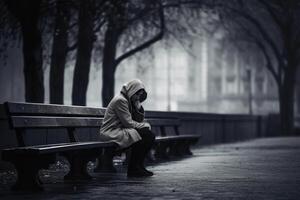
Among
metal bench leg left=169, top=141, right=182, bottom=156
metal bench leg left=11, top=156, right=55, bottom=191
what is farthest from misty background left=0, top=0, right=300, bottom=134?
metal bench leg left=11, top=156, right=55, bottom=191

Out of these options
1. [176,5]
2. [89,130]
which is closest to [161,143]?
[89,130]

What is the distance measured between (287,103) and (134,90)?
29.4m

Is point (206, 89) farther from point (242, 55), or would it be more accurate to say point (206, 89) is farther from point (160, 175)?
point (160, 175)

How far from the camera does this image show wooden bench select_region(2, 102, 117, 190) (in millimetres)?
9539

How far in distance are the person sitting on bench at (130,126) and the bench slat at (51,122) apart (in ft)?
1.37

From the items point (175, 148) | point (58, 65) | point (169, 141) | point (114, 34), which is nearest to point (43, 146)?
point (169, 141)

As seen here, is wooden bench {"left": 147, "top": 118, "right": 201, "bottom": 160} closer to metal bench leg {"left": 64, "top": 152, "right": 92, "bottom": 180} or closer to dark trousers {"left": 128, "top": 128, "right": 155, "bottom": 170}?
dark trousers {"left": 128, "top": 128, "right": 155, "bottom": 170}

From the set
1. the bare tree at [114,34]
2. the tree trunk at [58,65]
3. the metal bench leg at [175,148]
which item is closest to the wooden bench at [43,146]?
the metal bench leg at [175,148]

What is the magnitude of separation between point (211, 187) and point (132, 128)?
2042 millimetres

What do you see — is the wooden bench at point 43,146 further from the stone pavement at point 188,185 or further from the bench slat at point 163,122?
the bench slat at point 163,122

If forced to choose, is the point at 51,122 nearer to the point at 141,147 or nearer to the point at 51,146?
the point at 51,146

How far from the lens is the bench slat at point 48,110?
32.3 ft

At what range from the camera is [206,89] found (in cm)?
11162

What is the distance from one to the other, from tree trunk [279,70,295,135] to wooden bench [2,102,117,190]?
27.8m
